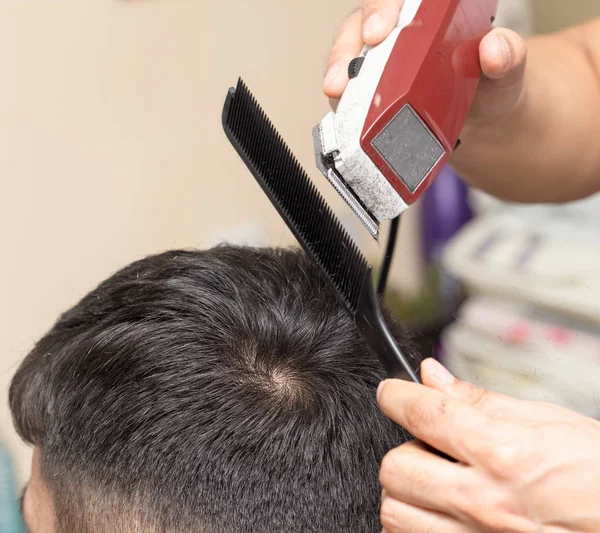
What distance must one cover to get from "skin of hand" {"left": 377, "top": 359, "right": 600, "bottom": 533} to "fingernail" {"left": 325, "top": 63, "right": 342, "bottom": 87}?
34 cm

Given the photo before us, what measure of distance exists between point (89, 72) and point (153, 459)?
990mm

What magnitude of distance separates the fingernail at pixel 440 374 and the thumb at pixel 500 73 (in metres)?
0.39

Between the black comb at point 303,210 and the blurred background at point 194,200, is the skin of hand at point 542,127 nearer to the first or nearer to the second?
the blurred background at point 194,200

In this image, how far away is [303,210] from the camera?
2.20 ft

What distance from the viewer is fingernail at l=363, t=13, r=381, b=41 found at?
0.69 metres

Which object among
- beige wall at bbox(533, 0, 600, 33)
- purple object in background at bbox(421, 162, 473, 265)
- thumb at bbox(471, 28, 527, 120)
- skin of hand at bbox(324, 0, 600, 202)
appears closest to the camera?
thumb at bbox(471, 28, 527, 120)

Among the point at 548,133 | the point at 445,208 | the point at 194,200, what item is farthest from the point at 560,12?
the point at 194,200

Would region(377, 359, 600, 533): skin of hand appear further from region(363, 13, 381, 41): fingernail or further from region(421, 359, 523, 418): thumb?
region(363, 13, 381, 41): fingernail

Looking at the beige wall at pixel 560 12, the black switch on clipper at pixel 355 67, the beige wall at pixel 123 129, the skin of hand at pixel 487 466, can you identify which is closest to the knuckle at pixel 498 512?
the skin of hand at pixel 487 466

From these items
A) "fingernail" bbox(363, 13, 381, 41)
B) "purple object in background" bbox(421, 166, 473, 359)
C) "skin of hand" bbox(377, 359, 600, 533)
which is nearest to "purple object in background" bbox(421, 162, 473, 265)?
"purple object in background" bbox(421, 166, 473, 359)

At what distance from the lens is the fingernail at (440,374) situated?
1.88 feet

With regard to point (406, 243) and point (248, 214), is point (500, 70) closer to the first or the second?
point (406, 243)

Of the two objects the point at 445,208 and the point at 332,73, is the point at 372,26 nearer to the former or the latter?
the point at 332,73

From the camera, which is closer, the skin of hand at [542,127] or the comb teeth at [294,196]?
the comb teeth at [294,196]
